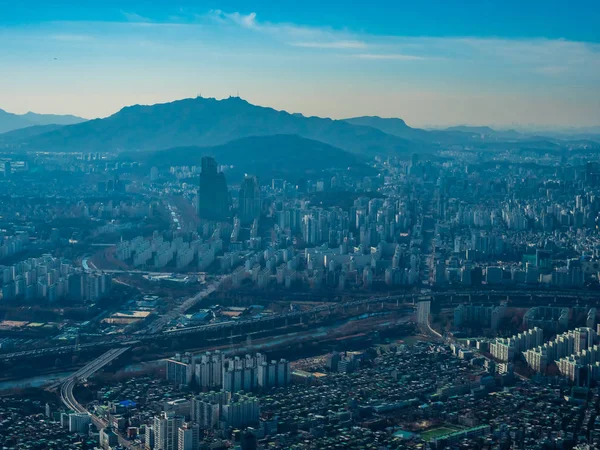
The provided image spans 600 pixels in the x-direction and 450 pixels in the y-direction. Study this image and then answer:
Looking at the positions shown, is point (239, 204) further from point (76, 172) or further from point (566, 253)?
point (76, 172)

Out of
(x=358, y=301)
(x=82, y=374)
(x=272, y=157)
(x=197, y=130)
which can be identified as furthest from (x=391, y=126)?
(x=82, y=374)

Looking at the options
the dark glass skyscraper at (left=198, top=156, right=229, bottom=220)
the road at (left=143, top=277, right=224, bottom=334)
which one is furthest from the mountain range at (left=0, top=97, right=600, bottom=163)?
the road at (left=143, top=277, right=224, bottom=334)

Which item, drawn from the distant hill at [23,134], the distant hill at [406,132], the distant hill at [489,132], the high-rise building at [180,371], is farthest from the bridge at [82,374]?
the distant hill at [489,132]

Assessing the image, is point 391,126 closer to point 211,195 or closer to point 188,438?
point 211,195

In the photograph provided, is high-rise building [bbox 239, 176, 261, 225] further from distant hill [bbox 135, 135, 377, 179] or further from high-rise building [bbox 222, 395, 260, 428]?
high-rise building [bbox 222, 395, 260, 428]

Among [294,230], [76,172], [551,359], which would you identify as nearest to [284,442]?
[551,359]

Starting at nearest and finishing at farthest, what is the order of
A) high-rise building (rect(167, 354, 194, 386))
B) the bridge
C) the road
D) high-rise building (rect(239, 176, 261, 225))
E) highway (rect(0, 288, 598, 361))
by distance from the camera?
the bridge
high-rise building (rect(167, 354, 194, 386))
highway (rect(0, 288, 598, 361))
the road
high-rise building (rect(239, 176, 261, 225))
